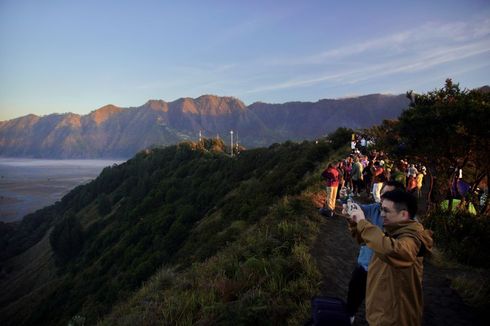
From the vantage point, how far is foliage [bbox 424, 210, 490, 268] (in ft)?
24.4

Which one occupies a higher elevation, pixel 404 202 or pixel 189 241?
pixel 404 202

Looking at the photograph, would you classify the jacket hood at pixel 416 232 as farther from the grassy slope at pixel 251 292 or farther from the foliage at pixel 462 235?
the foliage at pixel 462 235

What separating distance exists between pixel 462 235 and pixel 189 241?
69.3 ft

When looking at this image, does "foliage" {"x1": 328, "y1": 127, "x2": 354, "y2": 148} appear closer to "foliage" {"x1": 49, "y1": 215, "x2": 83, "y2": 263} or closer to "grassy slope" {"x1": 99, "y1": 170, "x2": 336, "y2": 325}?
"grassy slope" {"x1": 99, "y1": 170, "x2": 336, "y2": 325}

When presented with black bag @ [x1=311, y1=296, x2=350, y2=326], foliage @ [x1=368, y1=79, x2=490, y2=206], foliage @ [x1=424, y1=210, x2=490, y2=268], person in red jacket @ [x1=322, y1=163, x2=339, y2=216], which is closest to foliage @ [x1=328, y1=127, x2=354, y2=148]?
foliage @ [x1=368, y1=79, x2=490, y2=206]

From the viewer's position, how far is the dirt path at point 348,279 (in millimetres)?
4855

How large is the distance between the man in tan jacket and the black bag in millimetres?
485

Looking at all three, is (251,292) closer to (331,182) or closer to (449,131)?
(331,182)

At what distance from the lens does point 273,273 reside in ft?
18.2

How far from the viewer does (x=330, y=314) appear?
121 inches

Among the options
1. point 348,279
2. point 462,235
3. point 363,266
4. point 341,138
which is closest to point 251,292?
point 363,266

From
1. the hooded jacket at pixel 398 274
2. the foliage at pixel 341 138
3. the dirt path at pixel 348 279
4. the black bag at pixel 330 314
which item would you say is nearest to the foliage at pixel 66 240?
the foliage at pixel 341 138

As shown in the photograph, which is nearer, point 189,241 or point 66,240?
point 189,241

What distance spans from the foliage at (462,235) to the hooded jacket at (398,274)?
6366 millimetres
